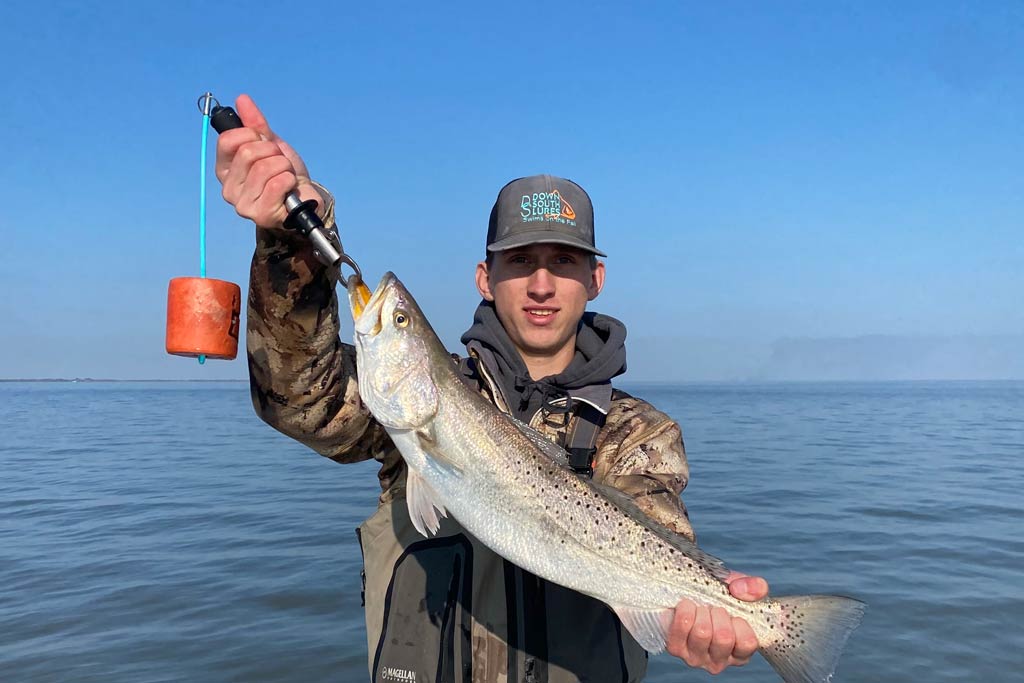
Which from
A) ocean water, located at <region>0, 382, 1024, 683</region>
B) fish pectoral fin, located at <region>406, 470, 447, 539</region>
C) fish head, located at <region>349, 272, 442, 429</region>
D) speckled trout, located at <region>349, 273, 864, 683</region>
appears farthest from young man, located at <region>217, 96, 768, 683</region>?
ocean water, located at <region>0, 382, 1024, 683</region>

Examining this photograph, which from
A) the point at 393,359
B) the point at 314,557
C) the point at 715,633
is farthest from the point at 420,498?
the point at 314,557

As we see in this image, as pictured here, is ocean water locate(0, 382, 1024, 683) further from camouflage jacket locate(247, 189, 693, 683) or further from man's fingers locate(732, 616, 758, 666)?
man's fingers locate(732, 616, 758, 666)

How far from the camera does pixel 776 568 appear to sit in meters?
10.1

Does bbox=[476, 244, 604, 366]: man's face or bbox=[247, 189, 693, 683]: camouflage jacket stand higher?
bbox=[476, 244, 604, 366]: man's face

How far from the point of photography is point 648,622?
325 centimetres

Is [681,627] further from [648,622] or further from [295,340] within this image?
[295,340]

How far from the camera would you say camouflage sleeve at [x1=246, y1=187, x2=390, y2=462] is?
3.20 m

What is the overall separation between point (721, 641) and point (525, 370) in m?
1.98

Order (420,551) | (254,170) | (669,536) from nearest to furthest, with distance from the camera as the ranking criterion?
(254,170) < (669,536) < (420,551)

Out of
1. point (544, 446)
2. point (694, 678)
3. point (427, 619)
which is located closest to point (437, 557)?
point (427, 619)

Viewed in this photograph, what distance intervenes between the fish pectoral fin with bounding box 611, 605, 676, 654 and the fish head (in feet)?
4.25

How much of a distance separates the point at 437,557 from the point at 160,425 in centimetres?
3445

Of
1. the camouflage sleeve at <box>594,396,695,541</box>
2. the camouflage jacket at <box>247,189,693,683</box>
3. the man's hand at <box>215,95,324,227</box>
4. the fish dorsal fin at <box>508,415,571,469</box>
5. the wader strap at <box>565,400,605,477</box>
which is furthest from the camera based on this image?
the wader strap at <box>565,400,605,477</box>

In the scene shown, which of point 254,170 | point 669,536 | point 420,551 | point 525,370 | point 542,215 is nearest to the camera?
point 254,170
